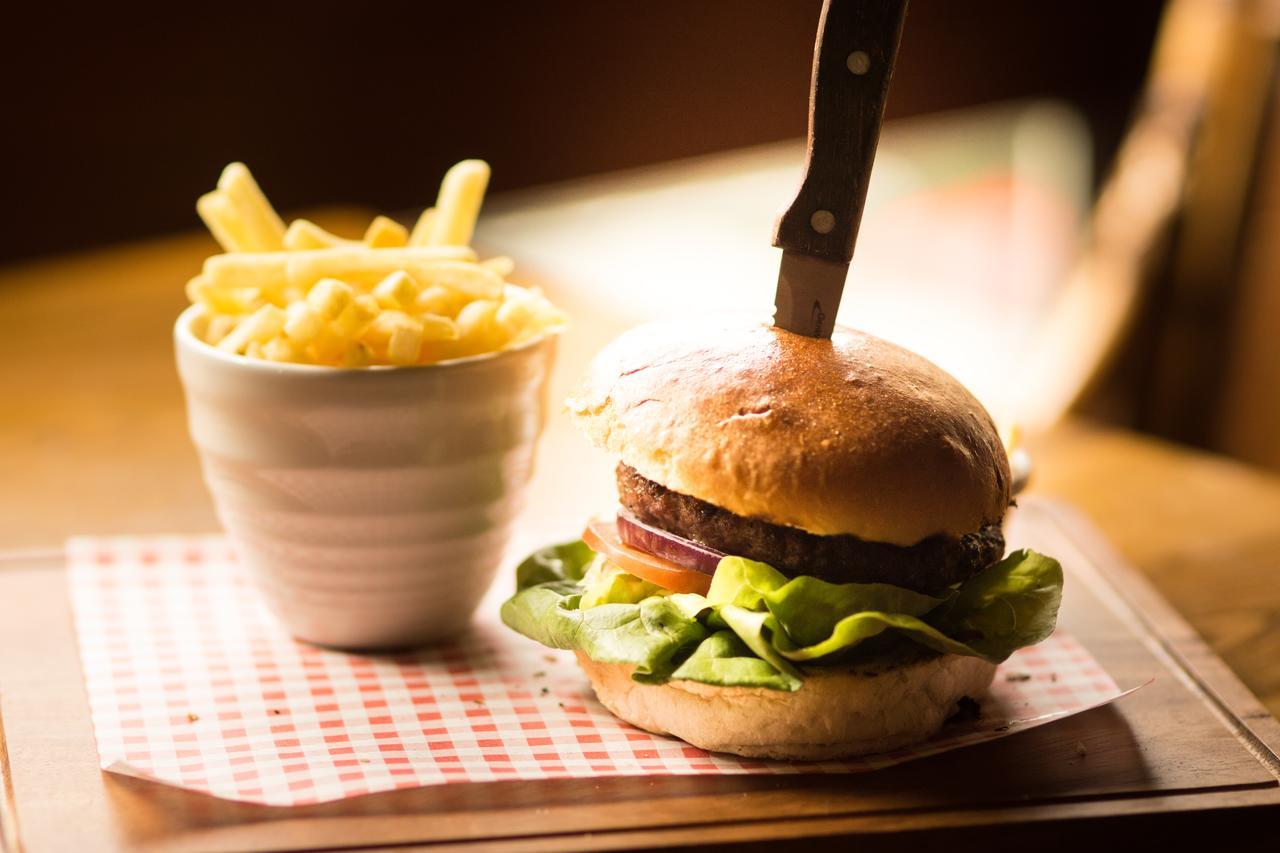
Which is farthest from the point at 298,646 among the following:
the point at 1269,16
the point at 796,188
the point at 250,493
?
the point at 1269,16

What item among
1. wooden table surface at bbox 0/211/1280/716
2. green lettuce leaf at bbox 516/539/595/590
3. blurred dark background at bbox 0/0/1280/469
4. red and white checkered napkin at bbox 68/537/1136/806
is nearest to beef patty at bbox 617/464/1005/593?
red and white checkered napkin at bbox 68/537/1136/806

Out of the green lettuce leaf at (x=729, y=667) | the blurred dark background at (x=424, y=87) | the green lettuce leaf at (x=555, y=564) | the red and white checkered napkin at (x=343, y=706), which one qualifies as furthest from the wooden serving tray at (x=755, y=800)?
the blurred dark background at (x=424, y=87)

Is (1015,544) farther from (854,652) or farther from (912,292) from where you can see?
(912,292)

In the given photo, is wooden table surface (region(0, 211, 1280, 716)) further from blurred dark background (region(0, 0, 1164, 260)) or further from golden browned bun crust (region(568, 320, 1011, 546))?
blurred dark background (region(0, 0, 1164, 260))

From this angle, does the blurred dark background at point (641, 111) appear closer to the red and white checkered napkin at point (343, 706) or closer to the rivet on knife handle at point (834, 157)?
the red and white checkered napkin at point (343, 706)

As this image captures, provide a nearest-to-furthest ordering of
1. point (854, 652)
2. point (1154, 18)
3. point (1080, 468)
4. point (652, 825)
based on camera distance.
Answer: point (652, 825)
point (854, 652)
point (1080, 468)
point (1154, 18)
